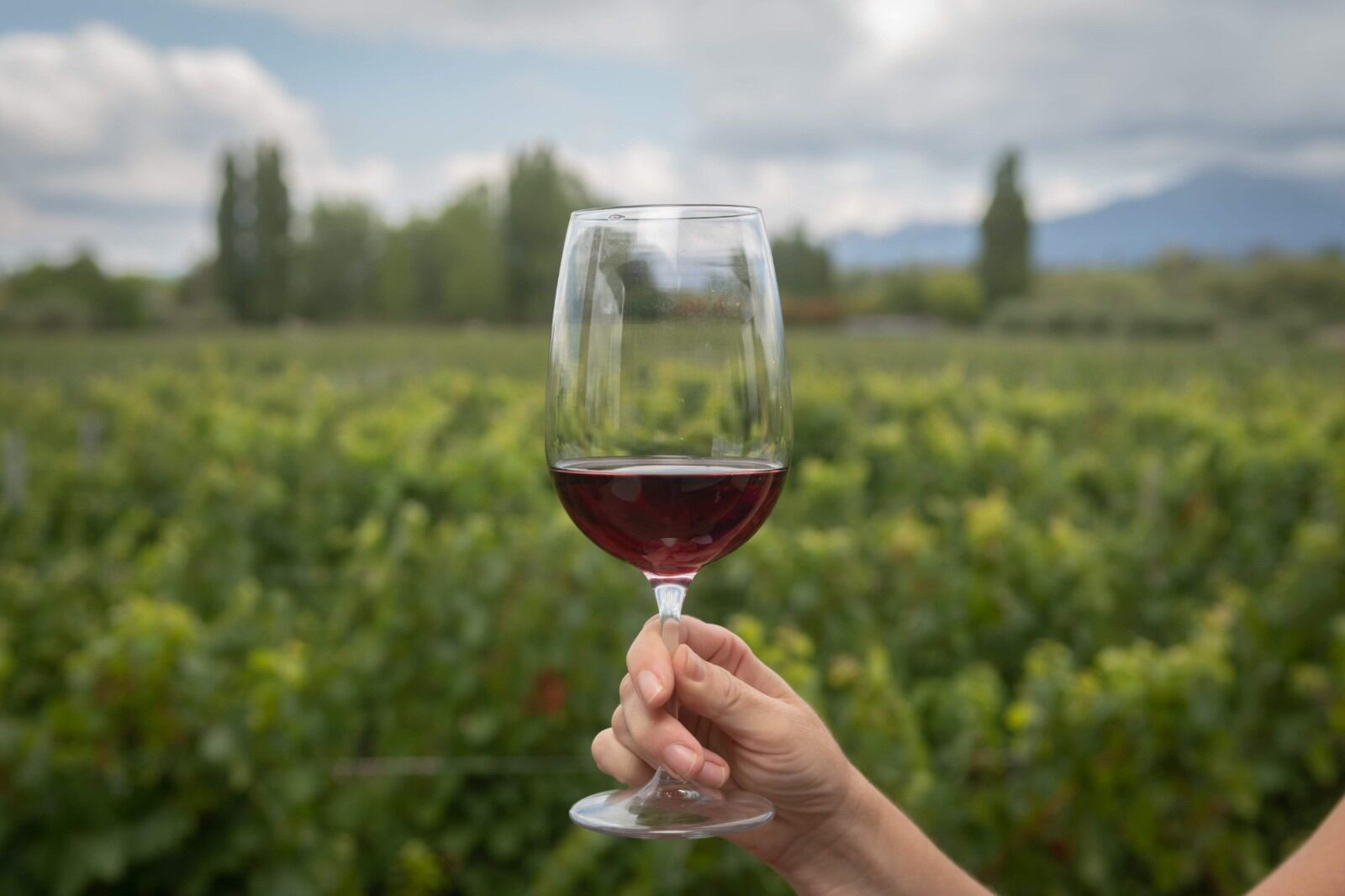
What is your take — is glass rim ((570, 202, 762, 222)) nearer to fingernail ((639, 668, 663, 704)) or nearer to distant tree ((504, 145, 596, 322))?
fingernail ((639, 668, 663, 704))

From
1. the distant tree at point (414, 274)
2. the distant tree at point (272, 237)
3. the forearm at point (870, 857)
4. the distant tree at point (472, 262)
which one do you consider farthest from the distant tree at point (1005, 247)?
the forearm at point (870, 857)

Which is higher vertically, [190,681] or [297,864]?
[190,681]

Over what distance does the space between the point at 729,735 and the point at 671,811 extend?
13cm

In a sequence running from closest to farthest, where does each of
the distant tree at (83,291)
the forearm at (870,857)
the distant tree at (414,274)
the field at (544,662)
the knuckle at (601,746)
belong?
the knuckle at (601,746), the forearm at (870,857), the field at (544,662), the distant tree at (83,291), the distant tree at (414,274)

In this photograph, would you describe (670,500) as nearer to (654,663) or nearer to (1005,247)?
(654,663)

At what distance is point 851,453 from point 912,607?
3.84 meters

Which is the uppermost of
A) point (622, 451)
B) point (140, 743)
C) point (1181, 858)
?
point (622, 451)

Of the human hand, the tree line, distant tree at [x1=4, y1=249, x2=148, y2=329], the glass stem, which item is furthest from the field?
the tree line

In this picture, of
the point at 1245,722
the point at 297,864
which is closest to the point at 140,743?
the point at 297,864

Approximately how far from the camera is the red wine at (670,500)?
1.23 m

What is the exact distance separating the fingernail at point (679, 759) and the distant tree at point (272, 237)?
76955 millimetres

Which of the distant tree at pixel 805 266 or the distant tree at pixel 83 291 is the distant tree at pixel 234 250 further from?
the distant tree at pixel 805 266

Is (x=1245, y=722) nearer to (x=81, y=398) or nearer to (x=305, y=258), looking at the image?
(x=81, y=398)

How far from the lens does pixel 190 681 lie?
11.5 feet
